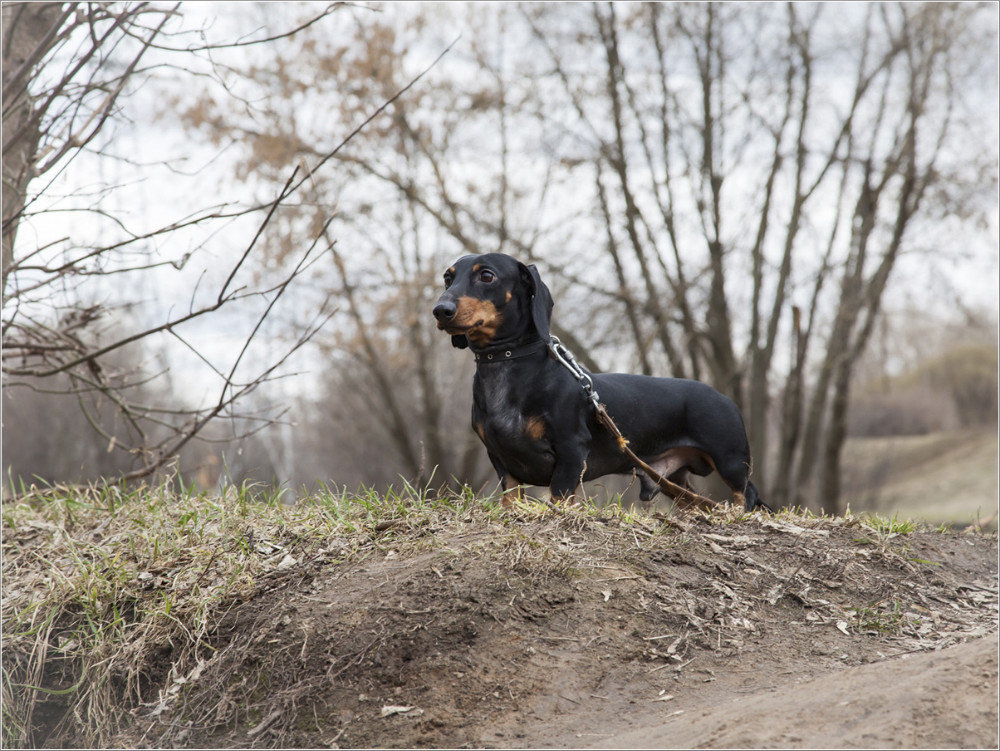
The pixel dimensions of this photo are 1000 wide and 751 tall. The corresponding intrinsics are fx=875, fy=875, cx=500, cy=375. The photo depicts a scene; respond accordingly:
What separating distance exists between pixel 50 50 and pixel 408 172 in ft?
37.1

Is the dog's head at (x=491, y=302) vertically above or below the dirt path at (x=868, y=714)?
above

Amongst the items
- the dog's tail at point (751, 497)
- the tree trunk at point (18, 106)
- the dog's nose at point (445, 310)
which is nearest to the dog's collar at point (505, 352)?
the dog's nose at point (445, 310)

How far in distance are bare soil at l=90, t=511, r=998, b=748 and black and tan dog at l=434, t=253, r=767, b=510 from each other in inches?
12.7

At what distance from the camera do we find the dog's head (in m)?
3.79

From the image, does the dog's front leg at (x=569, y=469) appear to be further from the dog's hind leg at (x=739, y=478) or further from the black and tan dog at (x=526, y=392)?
the dog's hind leg at (x=739, y=478)

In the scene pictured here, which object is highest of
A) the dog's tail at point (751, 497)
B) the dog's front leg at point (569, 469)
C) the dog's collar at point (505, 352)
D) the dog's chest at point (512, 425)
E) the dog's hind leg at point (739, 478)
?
the dog's collar at point (505, 352)

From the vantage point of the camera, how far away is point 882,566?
14.0 feet

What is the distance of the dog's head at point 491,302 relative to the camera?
379cm

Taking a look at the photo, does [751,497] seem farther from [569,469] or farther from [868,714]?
[868,714]

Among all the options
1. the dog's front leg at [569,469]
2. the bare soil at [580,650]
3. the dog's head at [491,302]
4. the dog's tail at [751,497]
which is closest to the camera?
the bare soil at [580,650]

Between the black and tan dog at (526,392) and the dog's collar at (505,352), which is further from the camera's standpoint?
the dog's collar at (505,352)

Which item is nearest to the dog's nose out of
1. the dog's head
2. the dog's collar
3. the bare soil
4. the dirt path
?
the dog's head

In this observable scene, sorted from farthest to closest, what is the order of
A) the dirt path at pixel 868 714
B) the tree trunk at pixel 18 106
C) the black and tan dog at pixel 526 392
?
the tree trunk at pixel 18 106 → the black and tan dog at pixel 526 392 → the dirt path at pixel 868 714

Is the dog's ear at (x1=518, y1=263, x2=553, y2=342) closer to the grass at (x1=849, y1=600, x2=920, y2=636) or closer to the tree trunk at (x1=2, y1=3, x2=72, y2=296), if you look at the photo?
the grass at (x1=849, y1=600, x2=920, y2=636)
